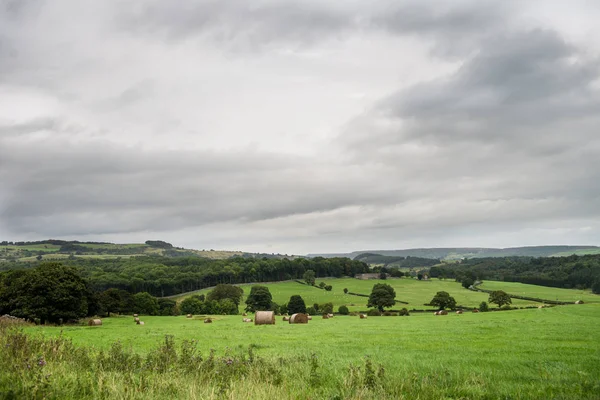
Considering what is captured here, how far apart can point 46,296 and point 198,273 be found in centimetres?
10275

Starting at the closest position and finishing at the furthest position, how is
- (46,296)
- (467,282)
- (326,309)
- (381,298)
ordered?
(46,296) < (326,309) < (381,298) < (467,282)

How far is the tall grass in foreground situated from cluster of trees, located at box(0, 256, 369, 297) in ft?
375

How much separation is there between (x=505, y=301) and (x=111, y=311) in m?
81.2

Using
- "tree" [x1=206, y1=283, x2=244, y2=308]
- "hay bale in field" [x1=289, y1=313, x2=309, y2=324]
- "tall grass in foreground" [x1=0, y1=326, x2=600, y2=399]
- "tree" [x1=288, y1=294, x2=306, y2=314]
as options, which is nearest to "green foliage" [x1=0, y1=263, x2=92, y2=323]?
"hay bale in field" [x1=289, y1=313, x2=309, y2=324]

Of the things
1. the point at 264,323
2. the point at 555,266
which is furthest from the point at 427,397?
the point at 555,266

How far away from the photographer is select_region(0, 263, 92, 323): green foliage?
4828cm

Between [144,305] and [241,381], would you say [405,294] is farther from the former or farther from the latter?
[241,381]

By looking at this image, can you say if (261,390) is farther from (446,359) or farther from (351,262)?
(351,262)

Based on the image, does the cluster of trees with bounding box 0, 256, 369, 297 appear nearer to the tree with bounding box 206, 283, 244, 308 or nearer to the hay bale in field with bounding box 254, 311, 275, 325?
the tree with bounding box 206, 283, 244, 308

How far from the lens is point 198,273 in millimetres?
150375

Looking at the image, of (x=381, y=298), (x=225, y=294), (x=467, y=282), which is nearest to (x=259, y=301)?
(x=225, y=294)

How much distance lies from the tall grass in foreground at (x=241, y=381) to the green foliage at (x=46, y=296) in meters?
43.1

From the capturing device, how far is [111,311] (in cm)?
7231

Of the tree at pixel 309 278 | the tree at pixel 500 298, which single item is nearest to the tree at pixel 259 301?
the tree at pixel 500 298
